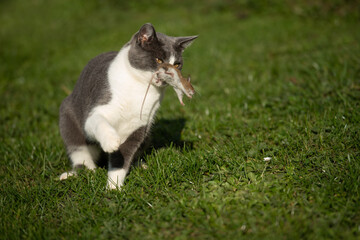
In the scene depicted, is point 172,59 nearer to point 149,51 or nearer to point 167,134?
point 149,51

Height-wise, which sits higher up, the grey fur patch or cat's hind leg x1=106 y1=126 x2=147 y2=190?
the grey fur patch

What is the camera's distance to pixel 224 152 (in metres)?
2.85

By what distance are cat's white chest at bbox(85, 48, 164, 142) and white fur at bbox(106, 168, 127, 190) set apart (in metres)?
0.33

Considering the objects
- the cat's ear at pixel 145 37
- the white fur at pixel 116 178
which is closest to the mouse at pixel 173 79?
the cat's ear at pixel 145 37

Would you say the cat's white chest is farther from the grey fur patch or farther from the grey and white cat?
the grey fur patch

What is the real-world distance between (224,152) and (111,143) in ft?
3.45

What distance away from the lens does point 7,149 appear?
353 centimetres

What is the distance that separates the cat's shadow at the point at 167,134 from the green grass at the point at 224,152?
25 mm

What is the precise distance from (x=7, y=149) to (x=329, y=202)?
130 inches

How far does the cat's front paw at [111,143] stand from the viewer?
93.0 inches

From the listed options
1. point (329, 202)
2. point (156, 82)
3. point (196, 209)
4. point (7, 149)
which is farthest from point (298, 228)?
point (7, 149)

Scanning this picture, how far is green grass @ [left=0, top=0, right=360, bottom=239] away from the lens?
2.14 m

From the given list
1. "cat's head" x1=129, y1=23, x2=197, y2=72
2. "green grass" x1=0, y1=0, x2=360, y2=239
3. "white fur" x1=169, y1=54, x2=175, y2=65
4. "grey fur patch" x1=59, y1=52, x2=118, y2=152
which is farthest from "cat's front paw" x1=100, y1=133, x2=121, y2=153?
"white fur" x1=169, y1=54, x2=175, y2=65

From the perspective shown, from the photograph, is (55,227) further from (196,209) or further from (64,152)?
(64,152)
